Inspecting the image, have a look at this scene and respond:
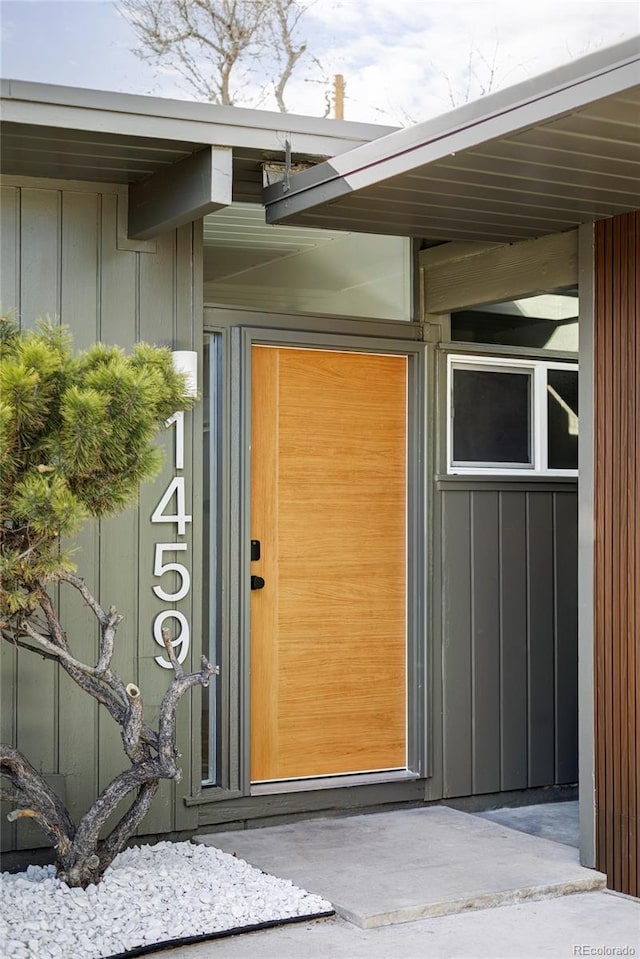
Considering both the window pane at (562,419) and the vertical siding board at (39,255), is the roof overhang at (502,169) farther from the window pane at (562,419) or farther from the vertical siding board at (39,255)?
the window pane at (562,419)

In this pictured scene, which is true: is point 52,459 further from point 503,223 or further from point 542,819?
point 542,819

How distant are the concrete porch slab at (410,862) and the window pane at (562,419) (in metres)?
1.80

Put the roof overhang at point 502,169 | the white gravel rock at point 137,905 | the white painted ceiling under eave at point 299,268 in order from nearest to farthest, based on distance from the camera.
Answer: the roof overhang at point 502,169 → the white gravel rock at point 137,905 → the white painted ceiling under eave at point 299,268

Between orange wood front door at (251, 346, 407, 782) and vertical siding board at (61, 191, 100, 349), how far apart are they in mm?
837

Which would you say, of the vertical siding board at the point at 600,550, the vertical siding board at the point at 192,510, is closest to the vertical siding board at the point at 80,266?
the vertical siding board at the point at 192,510

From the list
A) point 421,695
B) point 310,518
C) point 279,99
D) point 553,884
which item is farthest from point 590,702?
point 279,99

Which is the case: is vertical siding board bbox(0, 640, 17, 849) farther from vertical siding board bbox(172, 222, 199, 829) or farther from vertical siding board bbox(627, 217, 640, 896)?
vertical siding board bbox(627, 217, 640, 896)

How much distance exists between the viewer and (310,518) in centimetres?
486

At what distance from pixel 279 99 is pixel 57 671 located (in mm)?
5595

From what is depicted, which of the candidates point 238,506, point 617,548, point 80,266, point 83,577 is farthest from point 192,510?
point 617,548

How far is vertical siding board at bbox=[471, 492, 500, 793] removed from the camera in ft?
16.9

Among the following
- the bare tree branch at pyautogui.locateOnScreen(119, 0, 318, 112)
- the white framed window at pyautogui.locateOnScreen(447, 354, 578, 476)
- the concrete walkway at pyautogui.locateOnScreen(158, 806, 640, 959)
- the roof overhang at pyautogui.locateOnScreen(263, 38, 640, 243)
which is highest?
the bare tree branch at pyautogui.locateOnScreen(119, 0, 318, 112)

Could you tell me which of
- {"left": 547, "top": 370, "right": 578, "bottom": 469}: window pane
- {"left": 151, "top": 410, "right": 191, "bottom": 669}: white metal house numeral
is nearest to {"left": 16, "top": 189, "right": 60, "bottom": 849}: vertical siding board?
{"left": 151, "top": 410, "right": 191, "bottom": 669}: white metal house numeral

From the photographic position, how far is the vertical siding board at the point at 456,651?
199 inches
